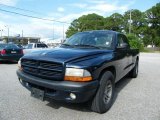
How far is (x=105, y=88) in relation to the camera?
437 centimetres

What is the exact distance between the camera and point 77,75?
3836 mm

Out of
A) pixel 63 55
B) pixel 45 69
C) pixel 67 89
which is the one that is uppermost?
pixel 63 55

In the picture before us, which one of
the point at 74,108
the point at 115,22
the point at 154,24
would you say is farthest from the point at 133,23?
the point at 74,108

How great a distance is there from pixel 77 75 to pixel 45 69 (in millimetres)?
661

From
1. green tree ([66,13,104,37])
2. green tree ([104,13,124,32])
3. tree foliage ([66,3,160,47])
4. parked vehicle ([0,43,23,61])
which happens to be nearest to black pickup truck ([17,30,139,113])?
parked vehicle ([0,43,23,61])

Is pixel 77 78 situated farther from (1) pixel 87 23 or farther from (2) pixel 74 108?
(1) pixel 87 23

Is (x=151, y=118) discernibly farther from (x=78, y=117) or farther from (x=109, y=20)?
(x=109, y=20)

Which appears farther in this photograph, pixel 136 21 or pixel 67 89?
pixel 136 21

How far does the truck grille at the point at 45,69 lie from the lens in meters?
3.95

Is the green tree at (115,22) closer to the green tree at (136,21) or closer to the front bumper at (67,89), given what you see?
the green tree at (136,21)

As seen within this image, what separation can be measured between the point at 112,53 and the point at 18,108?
92.7 inches

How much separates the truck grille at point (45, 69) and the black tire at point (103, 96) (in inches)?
32.1

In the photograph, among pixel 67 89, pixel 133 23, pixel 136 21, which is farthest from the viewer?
A: pixel 133 23

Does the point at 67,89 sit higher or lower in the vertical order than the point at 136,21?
lower
